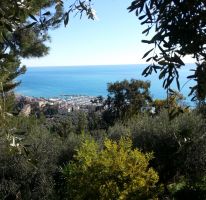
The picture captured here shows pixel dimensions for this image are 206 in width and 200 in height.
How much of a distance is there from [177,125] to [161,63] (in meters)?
10.8

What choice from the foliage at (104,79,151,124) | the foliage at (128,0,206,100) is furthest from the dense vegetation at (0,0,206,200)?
the foliage at (104,79,151,124)

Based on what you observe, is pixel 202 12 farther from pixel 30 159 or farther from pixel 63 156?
pixel 63 156

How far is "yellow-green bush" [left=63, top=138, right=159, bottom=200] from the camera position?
27.8ft

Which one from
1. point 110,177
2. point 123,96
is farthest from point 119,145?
point 123,96

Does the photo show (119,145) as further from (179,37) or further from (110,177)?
(179,37)

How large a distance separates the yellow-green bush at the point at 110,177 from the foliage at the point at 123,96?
23.3 m

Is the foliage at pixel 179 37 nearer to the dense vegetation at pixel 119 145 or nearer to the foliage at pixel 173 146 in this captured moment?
the dense vegetation at pixel 119 145

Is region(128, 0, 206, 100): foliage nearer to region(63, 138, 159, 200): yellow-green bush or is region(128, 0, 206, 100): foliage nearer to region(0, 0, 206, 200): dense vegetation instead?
region(0, 0, 206, 200): dense vegetation

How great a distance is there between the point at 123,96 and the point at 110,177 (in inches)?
965

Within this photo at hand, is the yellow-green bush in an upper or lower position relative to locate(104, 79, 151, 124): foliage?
upper

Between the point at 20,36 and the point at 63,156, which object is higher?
the point at 20,36

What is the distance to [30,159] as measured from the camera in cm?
238

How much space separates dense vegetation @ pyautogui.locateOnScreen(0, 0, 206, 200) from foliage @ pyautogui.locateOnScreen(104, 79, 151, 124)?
50.1 feet

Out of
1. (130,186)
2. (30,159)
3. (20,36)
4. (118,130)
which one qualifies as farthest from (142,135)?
(30,159)
